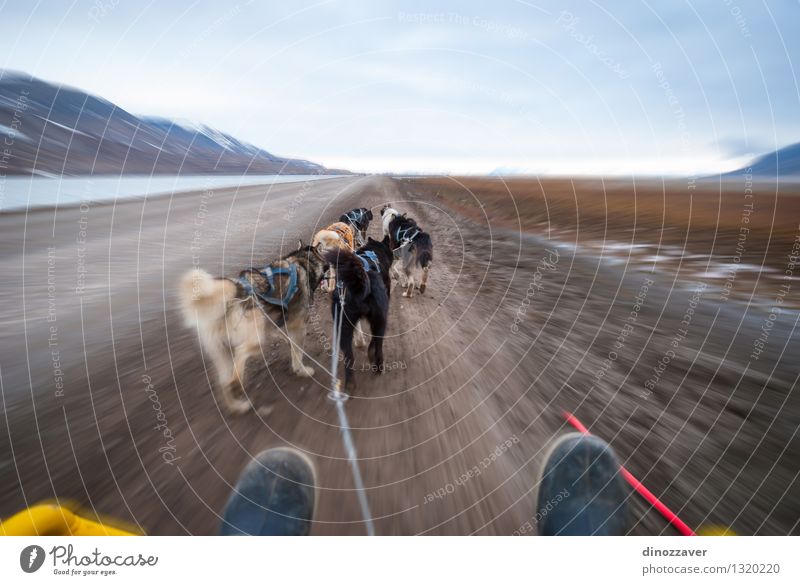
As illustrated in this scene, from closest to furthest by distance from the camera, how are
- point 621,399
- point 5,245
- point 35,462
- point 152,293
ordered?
point 35,462
point 5,245
point 621,399
point 152,293

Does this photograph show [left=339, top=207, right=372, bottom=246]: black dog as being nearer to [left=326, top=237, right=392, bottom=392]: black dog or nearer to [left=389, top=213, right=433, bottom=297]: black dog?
[left=389, top=213, right=433, bottom=297]: black dog

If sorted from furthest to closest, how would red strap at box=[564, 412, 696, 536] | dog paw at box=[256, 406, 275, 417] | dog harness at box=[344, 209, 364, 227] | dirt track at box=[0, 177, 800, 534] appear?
dog harness at box=[344, 209, 364, 227]
dog paw at box=[256, 406, 275, 417]
dirt track at box=[0, 177, 800, 534]
red strap at box=[564, 412, 696, 536]

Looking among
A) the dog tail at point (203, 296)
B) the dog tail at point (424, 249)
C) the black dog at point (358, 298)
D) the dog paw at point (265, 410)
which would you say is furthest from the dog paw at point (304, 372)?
the dog tail at point (424, 249)

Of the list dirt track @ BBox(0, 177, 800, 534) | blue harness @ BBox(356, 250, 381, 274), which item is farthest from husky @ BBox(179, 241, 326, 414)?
blue harness @ BBox(356, 250, 381, 274)

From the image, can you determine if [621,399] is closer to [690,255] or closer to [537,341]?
[537,341]

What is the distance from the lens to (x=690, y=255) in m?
3.31

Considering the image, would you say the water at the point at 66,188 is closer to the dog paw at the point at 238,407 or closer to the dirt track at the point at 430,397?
the dirt track at the point at 430,397

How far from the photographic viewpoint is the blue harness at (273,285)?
2238 millimetres

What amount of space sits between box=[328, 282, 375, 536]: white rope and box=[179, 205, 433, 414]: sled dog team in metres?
0.04

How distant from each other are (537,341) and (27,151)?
3.36 meters

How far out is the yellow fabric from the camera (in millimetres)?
1238

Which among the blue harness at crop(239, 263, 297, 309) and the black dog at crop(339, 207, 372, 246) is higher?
the black dog at crop(339, 207, 372, 246)
